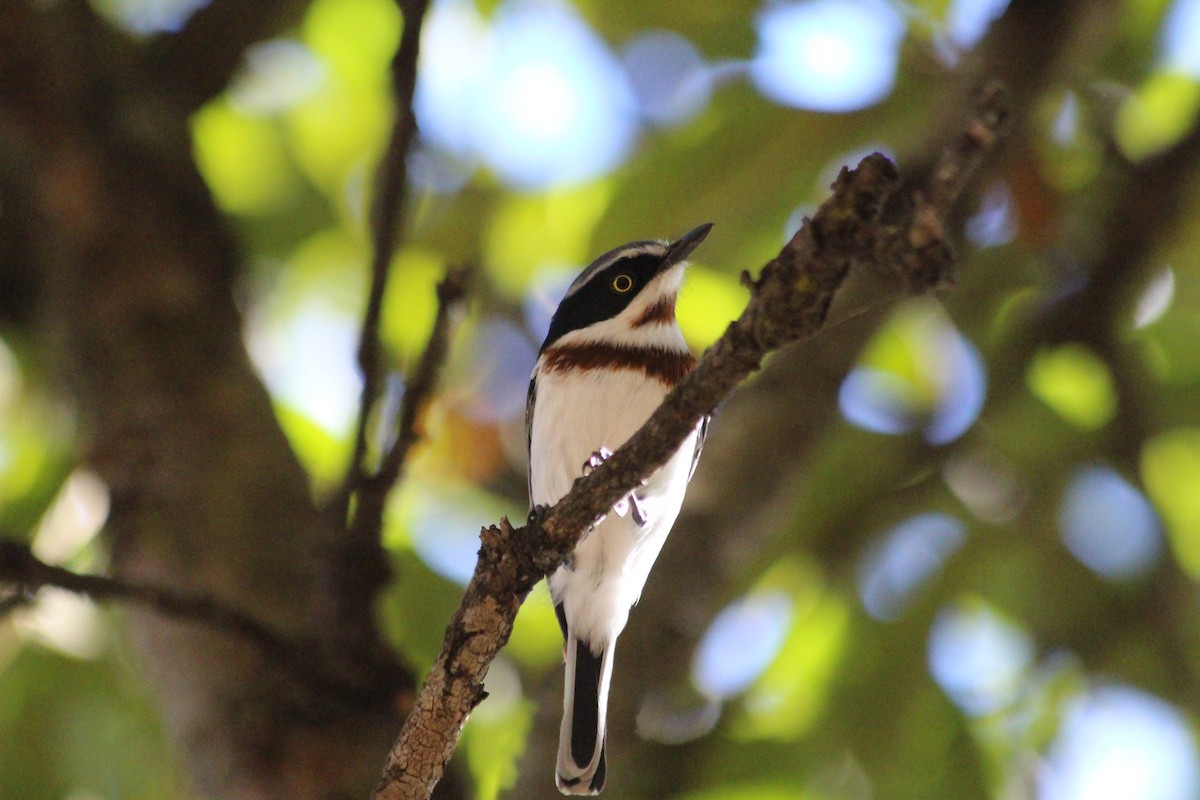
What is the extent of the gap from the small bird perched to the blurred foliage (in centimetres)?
17

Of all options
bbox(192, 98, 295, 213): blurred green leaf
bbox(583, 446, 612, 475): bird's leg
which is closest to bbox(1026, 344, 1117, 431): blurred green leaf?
bbox(583, 446, 612, 475): bird's leg

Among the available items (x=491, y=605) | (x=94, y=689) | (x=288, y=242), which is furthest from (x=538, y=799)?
(x=288, y=242)

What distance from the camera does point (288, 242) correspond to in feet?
18.3

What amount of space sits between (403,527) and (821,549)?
179cm

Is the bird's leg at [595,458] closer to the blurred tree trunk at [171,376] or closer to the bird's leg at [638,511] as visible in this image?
the bird's leg at [638,511]

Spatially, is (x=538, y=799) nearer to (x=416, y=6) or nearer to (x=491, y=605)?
(x=491, y=605)

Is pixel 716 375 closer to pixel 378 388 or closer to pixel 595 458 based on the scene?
pixel 378 388

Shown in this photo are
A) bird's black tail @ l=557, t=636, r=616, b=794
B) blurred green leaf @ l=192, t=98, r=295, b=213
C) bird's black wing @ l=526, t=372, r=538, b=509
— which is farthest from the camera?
blurred green leaf @ l=192, t=98, r=295, b=213

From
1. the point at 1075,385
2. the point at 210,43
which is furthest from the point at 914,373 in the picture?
the point at 210,43

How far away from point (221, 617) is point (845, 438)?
2.84 meters

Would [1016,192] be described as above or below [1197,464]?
above

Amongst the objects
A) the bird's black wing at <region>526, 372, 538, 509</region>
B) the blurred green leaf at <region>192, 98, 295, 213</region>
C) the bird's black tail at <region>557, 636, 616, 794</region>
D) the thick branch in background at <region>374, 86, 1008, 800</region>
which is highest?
the blurred green leaf at <region>192, 98, 295, 213</region>

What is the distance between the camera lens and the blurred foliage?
4547 mm

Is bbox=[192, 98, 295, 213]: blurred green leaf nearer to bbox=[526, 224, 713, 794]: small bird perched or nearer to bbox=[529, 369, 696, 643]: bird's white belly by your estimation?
bbox=[526, 224, 713, 794]: small bird perched
